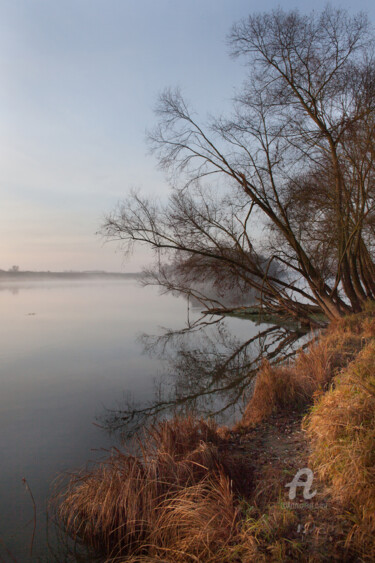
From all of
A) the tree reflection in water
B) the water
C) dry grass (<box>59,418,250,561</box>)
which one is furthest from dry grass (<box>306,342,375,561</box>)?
the water

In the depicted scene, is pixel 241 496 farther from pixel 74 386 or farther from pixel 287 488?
pixel 74 386

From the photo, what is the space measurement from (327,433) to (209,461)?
1.20 meters

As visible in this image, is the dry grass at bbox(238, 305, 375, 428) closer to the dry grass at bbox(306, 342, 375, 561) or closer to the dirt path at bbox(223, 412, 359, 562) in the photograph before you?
the dirt path at bbox(223, 412, 359, 562)

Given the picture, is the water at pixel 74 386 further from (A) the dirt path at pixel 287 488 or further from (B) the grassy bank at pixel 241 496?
(A) the dirt path at pixel 287 488

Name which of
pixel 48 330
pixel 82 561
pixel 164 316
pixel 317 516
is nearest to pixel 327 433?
pixel 317 516

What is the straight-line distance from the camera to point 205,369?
10.5m

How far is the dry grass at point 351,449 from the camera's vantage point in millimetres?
2811

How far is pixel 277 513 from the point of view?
2996 mm

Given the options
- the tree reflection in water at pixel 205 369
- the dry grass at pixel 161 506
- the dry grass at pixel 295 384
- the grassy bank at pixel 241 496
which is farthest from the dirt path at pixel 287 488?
the tree reflection in water at pixel 205 369

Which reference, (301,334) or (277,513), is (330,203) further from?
(277,513)

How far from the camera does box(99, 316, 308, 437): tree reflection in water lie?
6.80m

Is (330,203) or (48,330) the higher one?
(330,203)

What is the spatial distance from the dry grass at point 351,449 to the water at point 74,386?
2516mm

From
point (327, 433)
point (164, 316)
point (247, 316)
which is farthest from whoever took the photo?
point (164, 316)
